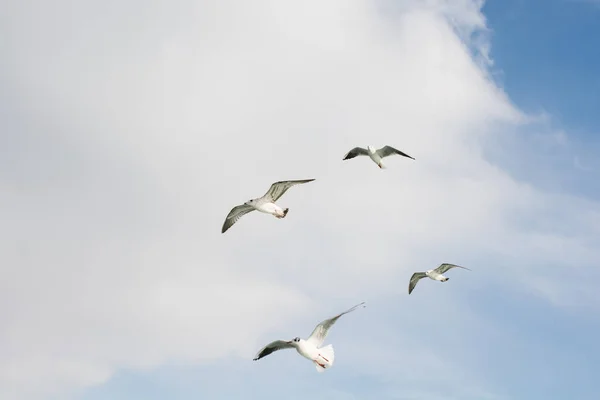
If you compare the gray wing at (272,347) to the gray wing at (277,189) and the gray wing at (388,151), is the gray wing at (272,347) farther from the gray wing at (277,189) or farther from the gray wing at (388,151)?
the gray wing at (388,151)

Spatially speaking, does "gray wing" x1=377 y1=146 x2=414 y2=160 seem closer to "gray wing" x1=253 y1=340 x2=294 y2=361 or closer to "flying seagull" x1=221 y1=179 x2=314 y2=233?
"flying seagull" x1=221 y1=179 x2=314 y2=233

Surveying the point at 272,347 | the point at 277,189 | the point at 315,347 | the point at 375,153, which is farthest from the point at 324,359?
the point at 375,153

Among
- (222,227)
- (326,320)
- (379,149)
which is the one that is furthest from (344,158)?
(326,320)

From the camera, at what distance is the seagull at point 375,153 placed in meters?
52.2

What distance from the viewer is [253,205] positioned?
133 ft

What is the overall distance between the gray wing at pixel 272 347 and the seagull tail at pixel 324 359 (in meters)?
1.36

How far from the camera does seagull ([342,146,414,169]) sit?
5216cm

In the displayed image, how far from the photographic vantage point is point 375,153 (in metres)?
52.5

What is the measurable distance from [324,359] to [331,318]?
2187 mm

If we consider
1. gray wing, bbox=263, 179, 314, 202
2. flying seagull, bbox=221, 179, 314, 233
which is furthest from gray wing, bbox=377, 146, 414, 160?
gray wing, bbox=263, 179, 314, 202

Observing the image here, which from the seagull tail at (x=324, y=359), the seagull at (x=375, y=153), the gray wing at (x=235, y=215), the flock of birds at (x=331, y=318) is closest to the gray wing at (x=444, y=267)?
the flock of birds at (x=331, y=318)

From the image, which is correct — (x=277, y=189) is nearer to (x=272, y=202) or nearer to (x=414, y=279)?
(x=272, y=202)

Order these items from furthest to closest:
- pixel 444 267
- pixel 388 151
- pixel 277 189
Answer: pixel 444 267
pixel 388 151
pixel 277 189

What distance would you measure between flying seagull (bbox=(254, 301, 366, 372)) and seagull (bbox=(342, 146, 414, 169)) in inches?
917
